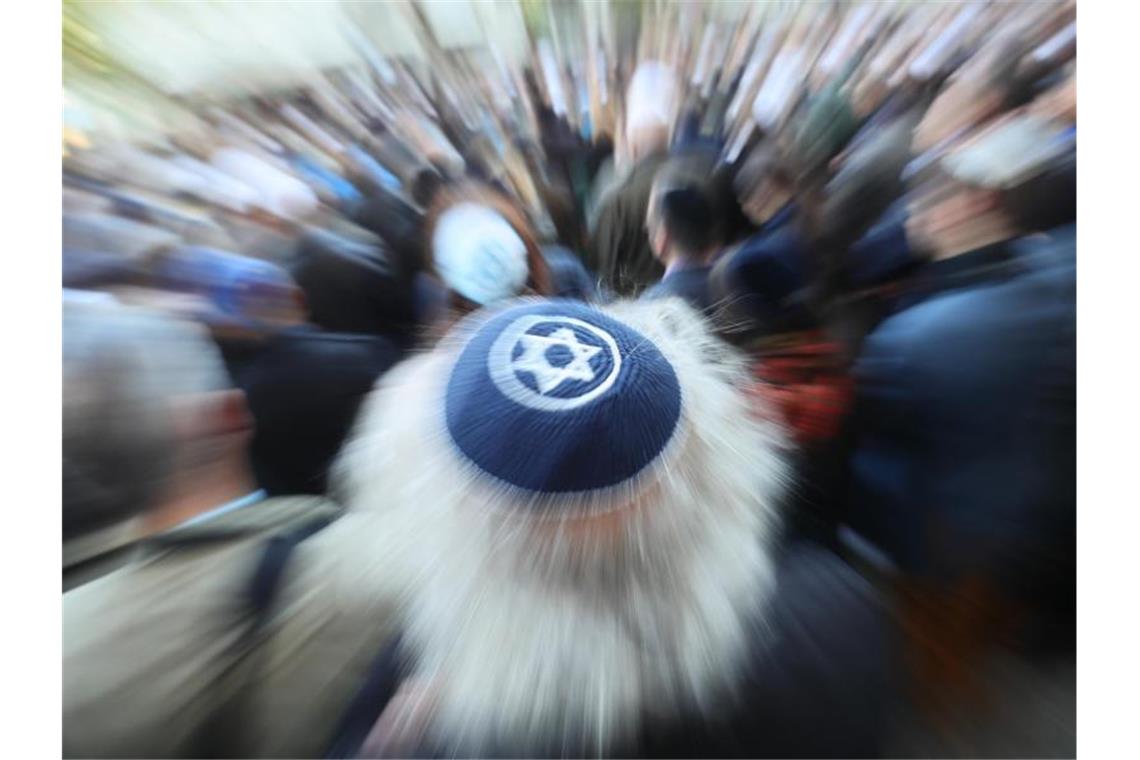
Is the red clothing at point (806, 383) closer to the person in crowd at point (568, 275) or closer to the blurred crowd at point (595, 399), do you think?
the blurred crowd at point (595, 399)

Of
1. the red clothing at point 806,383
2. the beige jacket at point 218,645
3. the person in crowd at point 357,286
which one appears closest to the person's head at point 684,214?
the red clothing at point 806,383

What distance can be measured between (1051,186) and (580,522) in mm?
476

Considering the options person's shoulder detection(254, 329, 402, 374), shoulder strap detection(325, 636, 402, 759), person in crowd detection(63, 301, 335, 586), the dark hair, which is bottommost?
shoulder strap detection(325, 636, 402, 759)

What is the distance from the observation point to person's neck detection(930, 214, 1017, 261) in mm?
505

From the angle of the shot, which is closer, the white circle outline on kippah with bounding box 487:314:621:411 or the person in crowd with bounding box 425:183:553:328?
the white circle outline on kippah with bounding box 487:314:621:411

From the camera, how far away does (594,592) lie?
0.45m

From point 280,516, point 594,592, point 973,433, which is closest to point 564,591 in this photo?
point 594,592

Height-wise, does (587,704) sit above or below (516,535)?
below

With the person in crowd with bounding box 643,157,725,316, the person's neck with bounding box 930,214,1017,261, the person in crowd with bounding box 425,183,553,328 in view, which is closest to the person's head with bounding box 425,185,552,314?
the person in crowd with bounding box 425,183,553,328

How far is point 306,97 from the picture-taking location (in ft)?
1.83

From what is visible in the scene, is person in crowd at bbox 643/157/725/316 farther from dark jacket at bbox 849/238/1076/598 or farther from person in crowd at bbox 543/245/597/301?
dark jacket at bbox 849/238/1076/598

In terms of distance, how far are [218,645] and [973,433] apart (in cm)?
61
